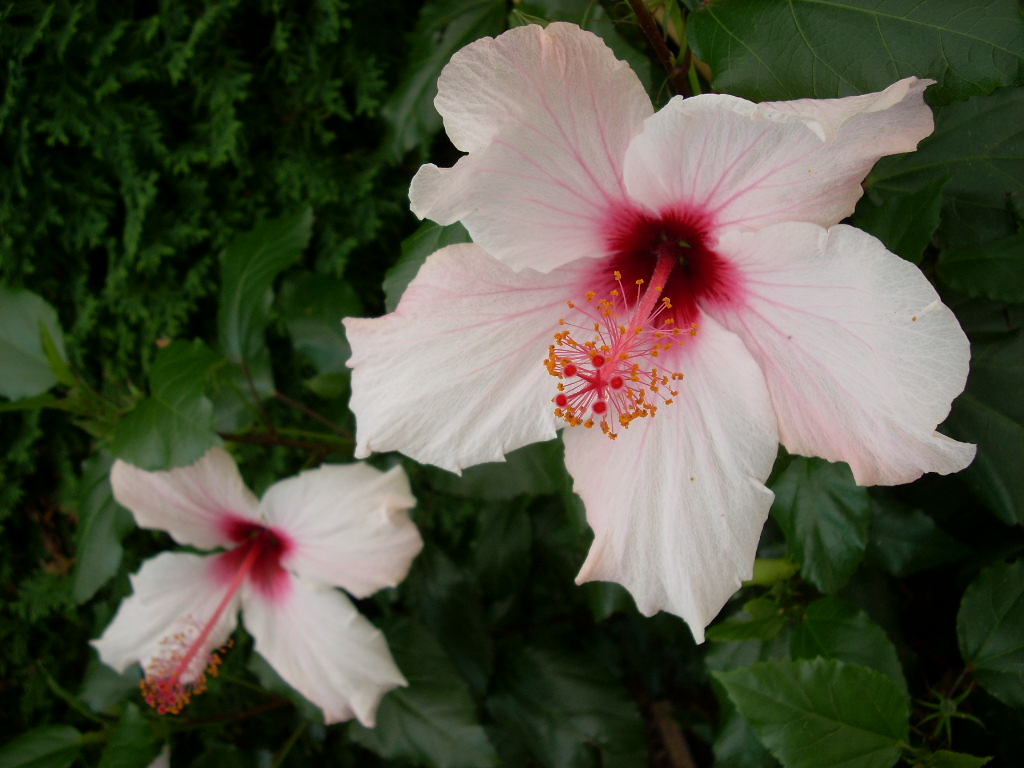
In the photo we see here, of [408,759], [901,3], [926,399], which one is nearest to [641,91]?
[901,3]

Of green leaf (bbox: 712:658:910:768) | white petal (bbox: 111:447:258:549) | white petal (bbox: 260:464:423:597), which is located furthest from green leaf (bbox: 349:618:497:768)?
green leaf (bbox: 712:658:910:768)

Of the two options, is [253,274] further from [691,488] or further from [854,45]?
[854,45]

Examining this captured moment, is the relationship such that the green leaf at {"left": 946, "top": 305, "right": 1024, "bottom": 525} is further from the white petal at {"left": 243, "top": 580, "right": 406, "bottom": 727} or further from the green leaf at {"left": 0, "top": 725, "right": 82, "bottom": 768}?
the green leaf at {"left": 0, "top": 725, "right": 82, "bottom": 768}

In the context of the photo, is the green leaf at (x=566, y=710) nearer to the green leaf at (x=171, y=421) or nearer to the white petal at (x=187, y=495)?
the white petal at (x=187, y=495)

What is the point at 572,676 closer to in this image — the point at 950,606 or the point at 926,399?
the point at 950,606

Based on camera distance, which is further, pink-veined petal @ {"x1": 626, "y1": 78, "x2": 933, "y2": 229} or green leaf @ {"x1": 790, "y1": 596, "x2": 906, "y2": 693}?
green leaf @ {"x1": 790, "y1": 596, "x2": 906, "y2": 693}

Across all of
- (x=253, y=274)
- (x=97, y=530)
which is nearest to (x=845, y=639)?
(x=253, y=274)
